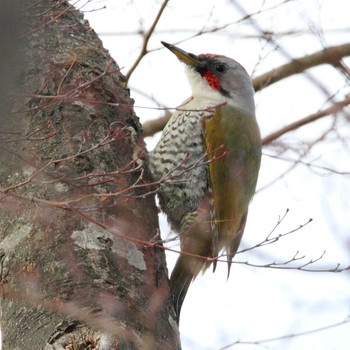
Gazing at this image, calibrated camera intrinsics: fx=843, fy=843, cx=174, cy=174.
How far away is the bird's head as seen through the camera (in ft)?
19.1

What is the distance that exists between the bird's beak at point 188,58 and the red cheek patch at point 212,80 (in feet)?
0.24

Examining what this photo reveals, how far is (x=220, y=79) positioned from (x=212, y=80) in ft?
0.27

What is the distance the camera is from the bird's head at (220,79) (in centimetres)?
582

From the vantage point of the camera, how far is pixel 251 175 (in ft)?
18.0

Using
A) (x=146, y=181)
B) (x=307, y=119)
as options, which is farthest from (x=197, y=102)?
(x=307, y=119)

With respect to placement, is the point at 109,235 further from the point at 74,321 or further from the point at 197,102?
the point at 197,102

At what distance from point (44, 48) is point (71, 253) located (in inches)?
54.2

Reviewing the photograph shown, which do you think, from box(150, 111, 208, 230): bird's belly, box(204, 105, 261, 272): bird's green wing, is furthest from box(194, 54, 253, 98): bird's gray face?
box(150, 111, 208, 230): bird's belly

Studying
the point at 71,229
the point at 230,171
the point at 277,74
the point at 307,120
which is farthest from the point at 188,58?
the point at 71,229

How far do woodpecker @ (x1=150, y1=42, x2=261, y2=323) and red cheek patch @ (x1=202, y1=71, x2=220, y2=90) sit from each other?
0.57 feet

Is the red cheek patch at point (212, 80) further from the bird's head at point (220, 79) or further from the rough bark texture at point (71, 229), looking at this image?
the rough bark texture at point (71, 229)

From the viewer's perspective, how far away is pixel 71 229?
151 inches

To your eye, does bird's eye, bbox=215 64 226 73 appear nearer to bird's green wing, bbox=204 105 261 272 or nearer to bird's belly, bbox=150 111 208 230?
bird's green wing, bbox=204 105 261 272

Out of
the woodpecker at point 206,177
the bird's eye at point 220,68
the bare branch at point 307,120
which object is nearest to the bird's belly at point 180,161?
the woodpecker at point 206,177
